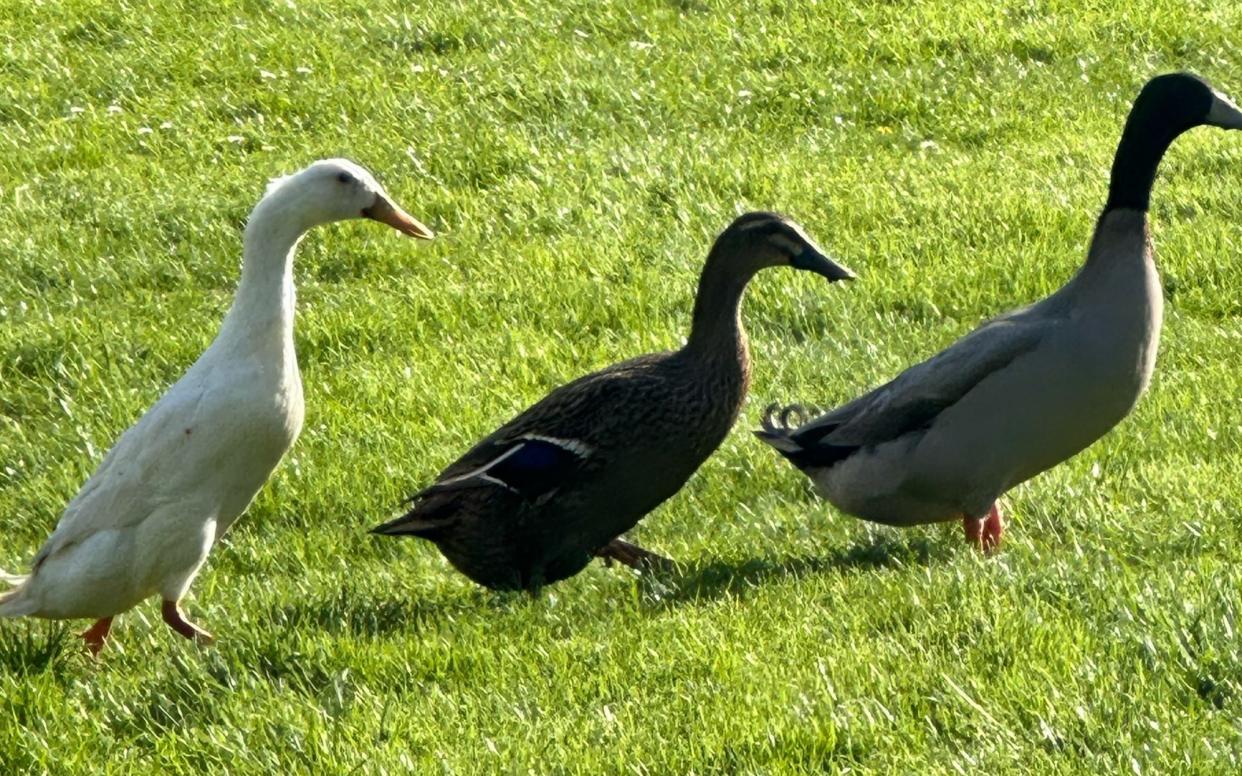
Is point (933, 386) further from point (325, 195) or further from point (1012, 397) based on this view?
point (325, 195)

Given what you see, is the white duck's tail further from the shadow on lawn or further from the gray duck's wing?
the gray duck's wing

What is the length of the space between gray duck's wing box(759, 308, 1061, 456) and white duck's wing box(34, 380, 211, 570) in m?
2.12

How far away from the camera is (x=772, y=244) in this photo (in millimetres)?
6598

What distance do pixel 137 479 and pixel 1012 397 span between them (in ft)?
9.34

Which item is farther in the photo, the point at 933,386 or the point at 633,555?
the point at 933,386

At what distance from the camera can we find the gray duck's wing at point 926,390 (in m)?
6.42

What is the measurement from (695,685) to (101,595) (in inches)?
76.2

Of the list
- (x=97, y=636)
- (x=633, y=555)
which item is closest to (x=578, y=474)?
(x=633, y=555)

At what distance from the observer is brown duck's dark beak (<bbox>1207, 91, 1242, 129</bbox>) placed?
6.84 meters

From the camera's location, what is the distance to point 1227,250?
365 inches

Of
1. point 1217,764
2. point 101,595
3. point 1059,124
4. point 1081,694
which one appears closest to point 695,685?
point 1081,694

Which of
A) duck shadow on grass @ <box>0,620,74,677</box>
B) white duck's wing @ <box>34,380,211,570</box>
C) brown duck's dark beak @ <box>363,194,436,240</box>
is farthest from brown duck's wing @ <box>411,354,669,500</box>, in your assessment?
duck shadow on grass @ <box>0,620,74,677</box>

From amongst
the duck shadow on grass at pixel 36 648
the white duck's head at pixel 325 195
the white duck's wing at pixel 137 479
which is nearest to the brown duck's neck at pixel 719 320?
the white duck's head at pixel 325 195

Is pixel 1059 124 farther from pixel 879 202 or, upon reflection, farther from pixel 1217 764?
pixel 1217 764
